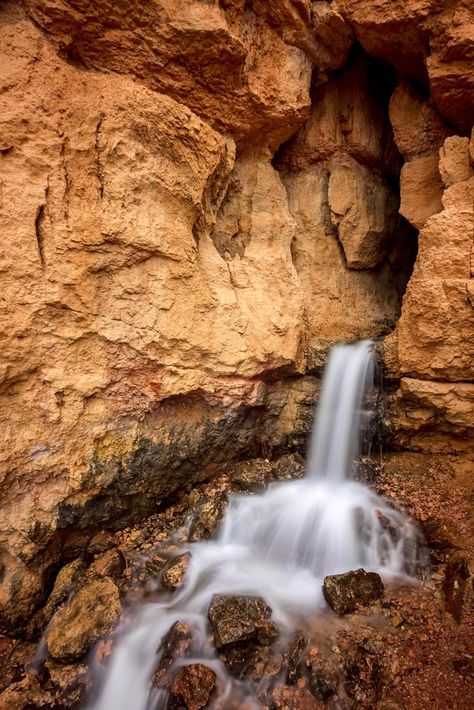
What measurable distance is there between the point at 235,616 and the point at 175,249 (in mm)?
4446

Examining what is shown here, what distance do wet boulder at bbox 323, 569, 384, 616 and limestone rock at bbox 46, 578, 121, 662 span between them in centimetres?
232

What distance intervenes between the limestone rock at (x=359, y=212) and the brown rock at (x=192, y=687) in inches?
302

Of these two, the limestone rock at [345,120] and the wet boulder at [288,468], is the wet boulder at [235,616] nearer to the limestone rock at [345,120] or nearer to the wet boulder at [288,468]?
the wet boulder at [288,468]

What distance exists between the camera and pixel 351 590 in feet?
12.6

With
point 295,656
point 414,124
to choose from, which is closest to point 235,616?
point 295,656

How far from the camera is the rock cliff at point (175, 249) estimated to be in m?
4.21

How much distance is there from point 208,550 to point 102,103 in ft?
19.4

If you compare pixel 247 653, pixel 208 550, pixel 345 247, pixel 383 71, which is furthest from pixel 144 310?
pixel 383 71

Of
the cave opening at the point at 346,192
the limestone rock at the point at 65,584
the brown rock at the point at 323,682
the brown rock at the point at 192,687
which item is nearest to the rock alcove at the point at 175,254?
the limestone rock at the point at 65,584

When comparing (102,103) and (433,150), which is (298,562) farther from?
(433,150)

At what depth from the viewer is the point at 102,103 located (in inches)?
177

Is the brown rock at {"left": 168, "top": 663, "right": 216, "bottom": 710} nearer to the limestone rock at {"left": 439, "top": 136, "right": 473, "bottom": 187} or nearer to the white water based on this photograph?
the white water

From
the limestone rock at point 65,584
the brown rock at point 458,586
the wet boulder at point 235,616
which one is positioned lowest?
the limestone rock at point 65,584

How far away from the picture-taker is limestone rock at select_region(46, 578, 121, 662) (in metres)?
3.59
